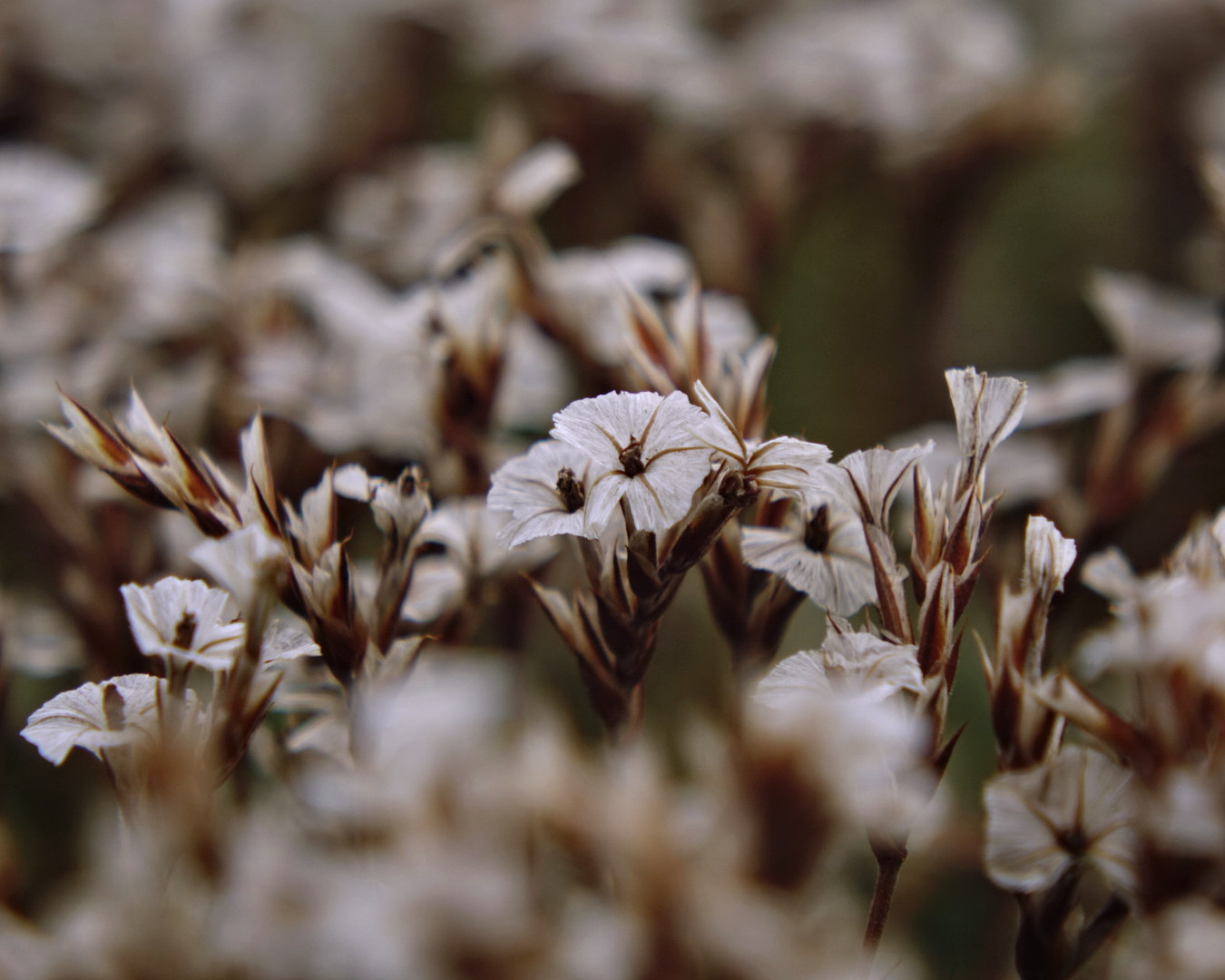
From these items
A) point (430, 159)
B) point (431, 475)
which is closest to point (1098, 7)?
point (430, 159)

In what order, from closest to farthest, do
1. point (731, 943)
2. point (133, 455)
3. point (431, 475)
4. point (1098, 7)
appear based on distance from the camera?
point (731, 943) → point (133, 455) → point (431, 475) → point (1098, 7)

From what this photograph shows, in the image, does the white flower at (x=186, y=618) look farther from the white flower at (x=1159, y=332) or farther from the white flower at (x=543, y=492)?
the white flower at (x=1159, y=332)

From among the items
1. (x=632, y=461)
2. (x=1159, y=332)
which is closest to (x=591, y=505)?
(x=632, y=461)

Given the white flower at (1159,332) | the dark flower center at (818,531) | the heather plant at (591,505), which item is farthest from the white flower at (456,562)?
the white flower at (1159,332)

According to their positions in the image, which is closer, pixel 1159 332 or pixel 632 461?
pixel 632 461

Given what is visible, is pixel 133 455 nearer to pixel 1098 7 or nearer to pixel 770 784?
pixel 770 784

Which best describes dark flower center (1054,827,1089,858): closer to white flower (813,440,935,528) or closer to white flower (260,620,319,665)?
white flower (813,440,935,528)

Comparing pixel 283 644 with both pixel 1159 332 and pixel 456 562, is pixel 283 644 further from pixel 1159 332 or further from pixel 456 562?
pixel 1159 332
